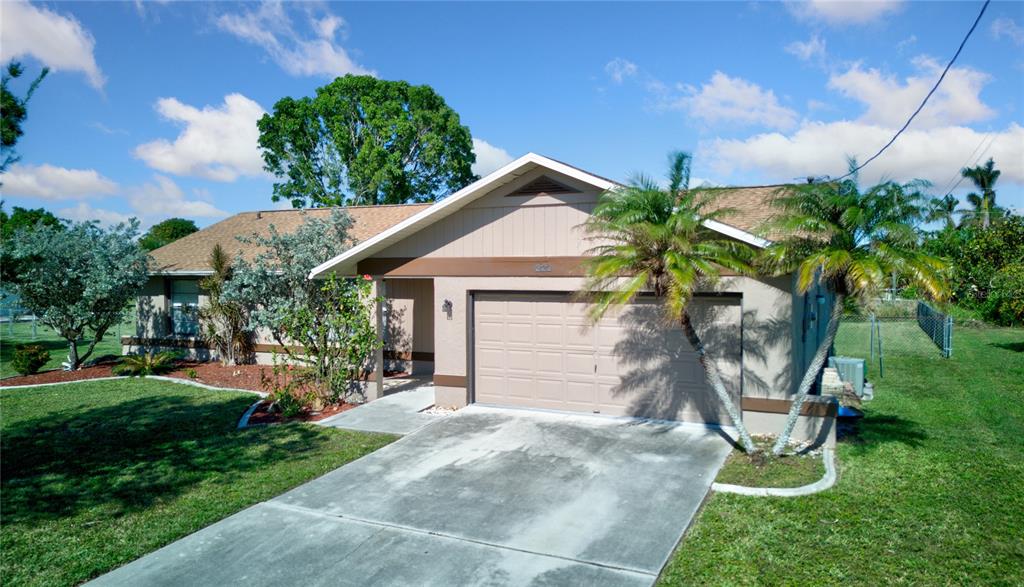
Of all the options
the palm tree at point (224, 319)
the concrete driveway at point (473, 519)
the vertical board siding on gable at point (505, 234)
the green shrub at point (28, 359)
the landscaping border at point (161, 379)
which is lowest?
the concrete driveway at point (473, 519)

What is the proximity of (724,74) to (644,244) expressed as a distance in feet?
33.2

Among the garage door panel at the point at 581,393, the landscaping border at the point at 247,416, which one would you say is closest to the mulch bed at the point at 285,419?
the landscaping border at the point at 247,416

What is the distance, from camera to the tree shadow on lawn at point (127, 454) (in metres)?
7.79

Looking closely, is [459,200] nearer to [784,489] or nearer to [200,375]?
[784,489]

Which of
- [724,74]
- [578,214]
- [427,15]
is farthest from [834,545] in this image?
[427,15]

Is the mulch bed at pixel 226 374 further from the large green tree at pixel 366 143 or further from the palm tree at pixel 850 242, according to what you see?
the large green tree at pixel 366 143

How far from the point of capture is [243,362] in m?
18.2

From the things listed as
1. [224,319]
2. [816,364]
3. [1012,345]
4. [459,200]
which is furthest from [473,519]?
[1012,345]

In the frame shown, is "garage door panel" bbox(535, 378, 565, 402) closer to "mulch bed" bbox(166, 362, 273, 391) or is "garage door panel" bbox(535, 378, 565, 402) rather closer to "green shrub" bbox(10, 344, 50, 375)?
"mulch bed" bbox(166, 362, 273, 391)

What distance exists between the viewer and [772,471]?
8.41 meters

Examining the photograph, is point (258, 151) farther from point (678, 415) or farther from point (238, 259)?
point (678, 415)

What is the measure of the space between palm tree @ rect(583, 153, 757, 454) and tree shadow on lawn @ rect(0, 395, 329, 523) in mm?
5622

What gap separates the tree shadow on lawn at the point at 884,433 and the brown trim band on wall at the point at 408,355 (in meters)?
9.79

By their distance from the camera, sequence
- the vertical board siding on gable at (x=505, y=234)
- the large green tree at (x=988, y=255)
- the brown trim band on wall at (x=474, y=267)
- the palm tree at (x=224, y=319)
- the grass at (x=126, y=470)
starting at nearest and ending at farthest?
the grass at (x=126, y=470), the vertical board siding on gable at (x=505, y=234), the brown trim band on wall at (x=474, y=267), the palm tree at (x=224, y=319), the large green tree at (x=988, y=255)
